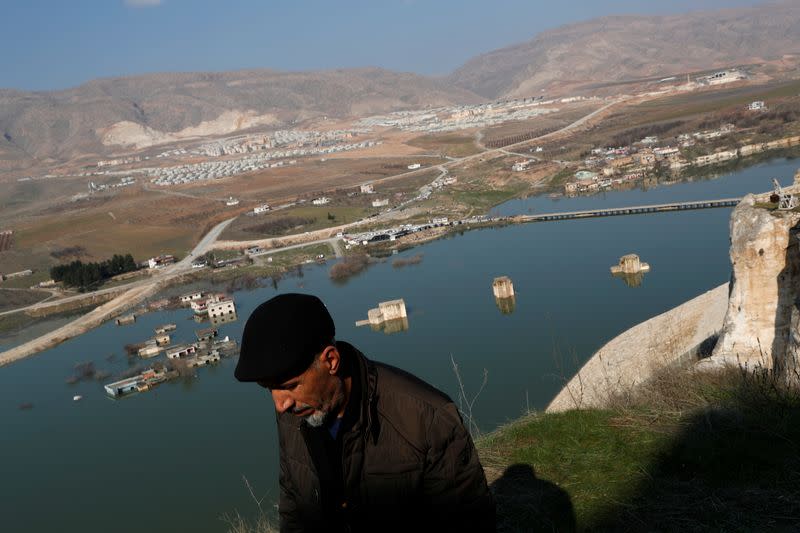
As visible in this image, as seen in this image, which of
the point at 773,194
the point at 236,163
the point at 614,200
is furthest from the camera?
the point at 236,163

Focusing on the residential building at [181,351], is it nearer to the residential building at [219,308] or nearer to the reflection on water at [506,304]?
the residential building at [219,308]

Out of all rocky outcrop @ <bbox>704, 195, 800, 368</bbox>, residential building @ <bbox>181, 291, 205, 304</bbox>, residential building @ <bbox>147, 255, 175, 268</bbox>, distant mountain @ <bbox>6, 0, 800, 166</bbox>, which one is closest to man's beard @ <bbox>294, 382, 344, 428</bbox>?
rocky outcrop @ <bbox>704, 195, 800, 368</bbox>

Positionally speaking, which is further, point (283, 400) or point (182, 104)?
point (182, 104)

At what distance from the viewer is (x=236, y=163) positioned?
70.2 m

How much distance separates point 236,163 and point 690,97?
4459 centimetres

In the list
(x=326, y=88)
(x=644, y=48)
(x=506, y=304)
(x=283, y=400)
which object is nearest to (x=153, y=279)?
(x=506, y=304)

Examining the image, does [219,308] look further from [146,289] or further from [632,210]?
[632,210]

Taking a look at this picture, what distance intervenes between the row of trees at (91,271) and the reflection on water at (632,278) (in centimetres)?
2234

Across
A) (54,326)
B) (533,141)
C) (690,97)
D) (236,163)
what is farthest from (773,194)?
(236,163)

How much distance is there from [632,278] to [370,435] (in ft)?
63.4

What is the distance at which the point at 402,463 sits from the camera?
139cm

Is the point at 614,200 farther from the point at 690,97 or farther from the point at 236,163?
the point at 236,163

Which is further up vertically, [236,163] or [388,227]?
[236,163]

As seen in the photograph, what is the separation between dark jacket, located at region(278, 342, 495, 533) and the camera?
139cm
